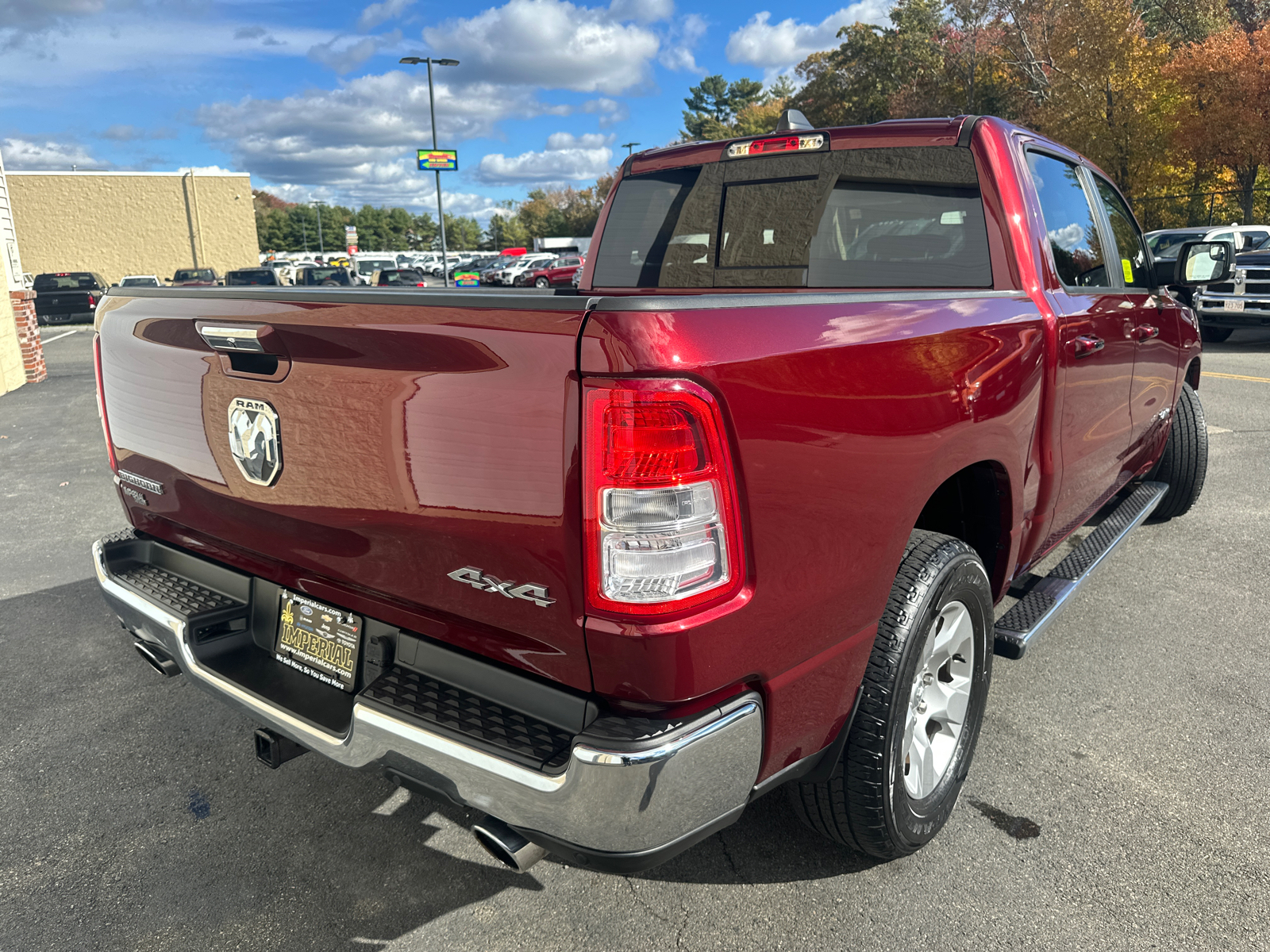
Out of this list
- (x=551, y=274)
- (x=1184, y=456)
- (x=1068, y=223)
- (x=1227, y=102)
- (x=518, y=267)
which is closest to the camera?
(x=1068, y=223)

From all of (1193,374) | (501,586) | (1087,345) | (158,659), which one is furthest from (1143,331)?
(158,659)

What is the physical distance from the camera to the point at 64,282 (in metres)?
26.0

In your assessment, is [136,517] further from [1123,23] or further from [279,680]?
[1123,23]

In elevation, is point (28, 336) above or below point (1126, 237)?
below

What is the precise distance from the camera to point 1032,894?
2318 mm

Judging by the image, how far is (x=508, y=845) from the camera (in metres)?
1.78

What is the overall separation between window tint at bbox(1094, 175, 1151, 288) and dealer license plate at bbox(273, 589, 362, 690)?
3644mm

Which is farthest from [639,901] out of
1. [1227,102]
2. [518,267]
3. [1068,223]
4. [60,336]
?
[518,267]

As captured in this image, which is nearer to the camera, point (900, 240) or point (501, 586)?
point (501, 586)

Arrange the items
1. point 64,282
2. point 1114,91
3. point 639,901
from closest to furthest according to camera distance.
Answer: point 639,901
point 1114,91
point 64,282

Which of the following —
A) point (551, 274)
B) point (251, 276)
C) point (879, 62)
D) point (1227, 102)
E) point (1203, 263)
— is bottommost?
point (551, 274)

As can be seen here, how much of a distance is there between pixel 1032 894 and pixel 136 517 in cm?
287

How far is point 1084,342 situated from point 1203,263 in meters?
2.02

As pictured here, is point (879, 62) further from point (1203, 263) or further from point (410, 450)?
point (410, 450)
